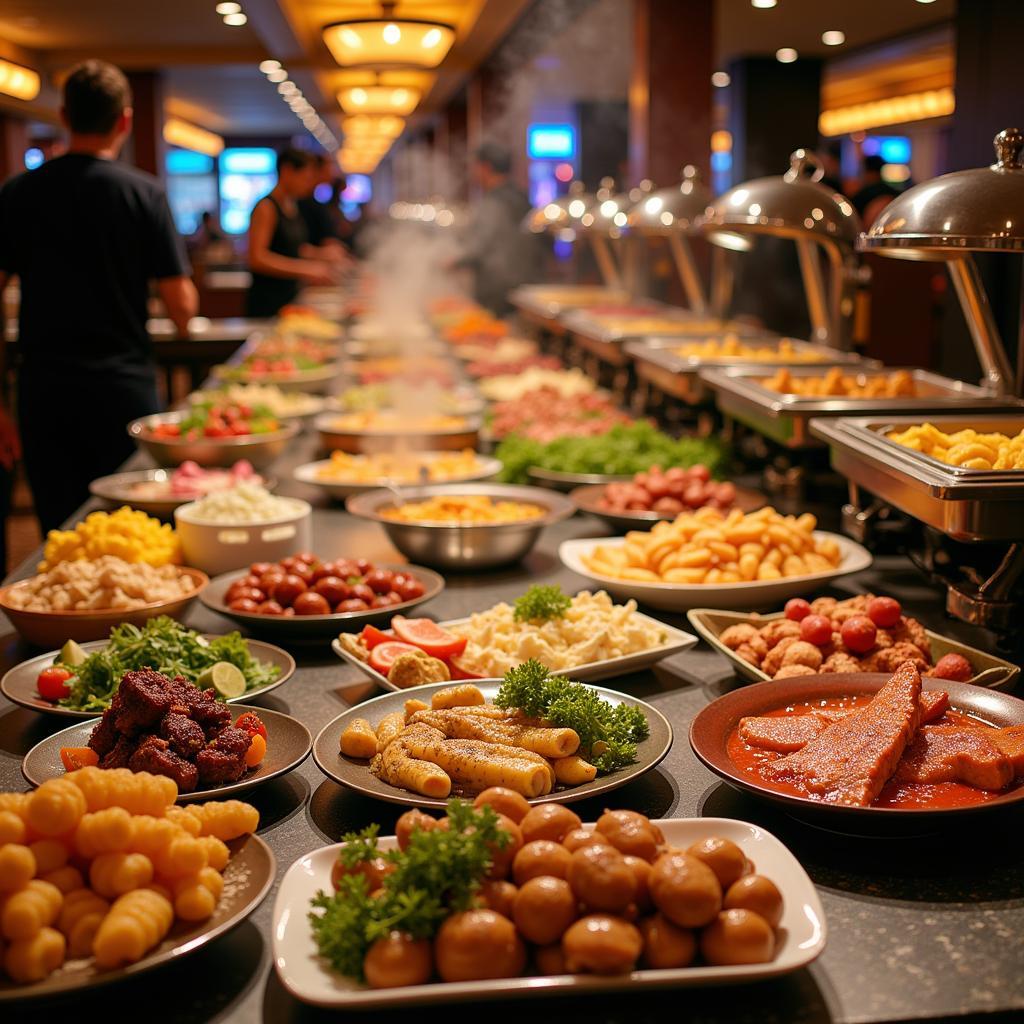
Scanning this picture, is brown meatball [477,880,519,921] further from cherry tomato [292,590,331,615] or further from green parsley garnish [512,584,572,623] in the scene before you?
cherry tomato [292,590,331,615]

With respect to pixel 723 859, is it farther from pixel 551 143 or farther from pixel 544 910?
pixel 551 143

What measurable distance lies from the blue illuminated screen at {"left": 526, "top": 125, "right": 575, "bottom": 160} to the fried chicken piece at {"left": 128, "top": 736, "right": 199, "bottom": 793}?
20562 mm

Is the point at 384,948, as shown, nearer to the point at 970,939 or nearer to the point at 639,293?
the point at 970,939

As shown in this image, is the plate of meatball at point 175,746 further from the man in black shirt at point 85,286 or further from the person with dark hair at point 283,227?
the person with dark hair at point 283,227

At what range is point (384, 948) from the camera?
1.09 meters

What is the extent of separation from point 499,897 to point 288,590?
1.17m

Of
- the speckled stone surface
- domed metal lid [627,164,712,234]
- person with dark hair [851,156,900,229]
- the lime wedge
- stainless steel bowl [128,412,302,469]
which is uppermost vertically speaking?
person with dark hair [851,156,900,229]

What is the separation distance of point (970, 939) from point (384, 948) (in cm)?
62

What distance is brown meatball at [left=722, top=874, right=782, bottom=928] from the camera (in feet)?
3.74

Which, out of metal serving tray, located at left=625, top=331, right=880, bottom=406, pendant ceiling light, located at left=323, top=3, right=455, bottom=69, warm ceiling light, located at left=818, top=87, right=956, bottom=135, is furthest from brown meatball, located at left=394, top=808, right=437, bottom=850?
warm ceiling light, located at left=818, top=87, right=956, bottom=135

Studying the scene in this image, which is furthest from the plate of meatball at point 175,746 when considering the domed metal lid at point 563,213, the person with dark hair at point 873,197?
the person with dark hair at point 873,197

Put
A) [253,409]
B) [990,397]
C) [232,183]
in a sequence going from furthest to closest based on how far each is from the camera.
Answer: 1. [232,183]
2. [253,409]
3. [990,397]

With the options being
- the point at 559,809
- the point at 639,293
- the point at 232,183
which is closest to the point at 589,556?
the point at 559,809

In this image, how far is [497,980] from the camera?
1.10 meters
